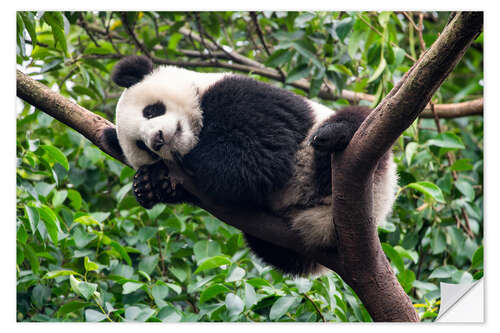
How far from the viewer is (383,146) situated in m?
1.81

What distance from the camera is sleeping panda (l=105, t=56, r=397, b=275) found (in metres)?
2.25

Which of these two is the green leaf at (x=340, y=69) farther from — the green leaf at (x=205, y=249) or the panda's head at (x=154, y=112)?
the green leaf at (x=205, y=249)

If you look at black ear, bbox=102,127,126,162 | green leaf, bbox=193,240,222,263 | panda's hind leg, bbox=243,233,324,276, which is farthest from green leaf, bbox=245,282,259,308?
black ear, bbox=102,127,126,162

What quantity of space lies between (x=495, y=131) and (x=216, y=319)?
1583 millimetres

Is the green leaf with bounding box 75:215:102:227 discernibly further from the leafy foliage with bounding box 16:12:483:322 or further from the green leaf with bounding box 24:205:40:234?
the green leaf with bounding box 24:205:40:234

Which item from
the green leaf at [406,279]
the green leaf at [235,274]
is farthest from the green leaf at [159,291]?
the green leaf at [406,279]

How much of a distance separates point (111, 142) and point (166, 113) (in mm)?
307

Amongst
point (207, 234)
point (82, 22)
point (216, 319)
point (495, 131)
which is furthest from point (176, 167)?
point (82, 22)

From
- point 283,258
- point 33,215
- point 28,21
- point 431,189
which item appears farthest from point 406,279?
point 28,21

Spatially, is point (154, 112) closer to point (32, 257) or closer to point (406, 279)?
point (32, 257)

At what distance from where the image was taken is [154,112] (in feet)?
7.93

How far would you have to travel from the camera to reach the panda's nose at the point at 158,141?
2221mm

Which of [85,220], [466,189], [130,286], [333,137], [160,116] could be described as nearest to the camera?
[333,137]

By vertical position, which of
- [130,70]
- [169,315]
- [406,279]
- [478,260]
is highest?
[130,70]
